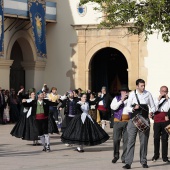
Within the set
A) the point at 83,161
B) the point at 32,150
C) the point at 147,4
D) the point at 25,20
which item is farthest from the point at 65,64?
the point at 83,161

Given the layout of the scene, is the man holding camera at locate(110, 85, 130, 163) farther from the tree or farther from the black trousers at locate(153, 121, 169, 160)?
the tree

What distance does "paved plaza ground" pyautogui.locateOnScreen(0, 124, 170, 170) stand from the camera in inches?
553

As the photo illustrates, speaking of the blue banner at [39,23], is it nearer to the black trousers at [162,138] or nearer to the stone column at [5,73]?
the stone column at [5,73]

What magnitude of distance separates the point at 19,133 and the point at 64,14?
40.5ft

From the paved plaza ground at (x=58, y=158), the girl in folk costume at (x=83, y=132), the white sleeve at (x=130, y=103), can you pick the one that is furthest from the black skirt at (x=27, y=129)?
the white sleeve at (x=130, y=103)

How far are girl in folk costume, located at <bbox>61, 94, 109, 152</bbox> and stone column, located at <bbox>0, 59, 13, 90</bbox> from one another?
34.4ft

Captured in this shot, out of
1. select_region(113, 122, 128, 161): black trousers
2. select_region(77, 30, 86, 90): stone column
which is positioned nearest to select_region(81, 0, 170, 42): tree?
select_region(113, 122, 128, 161): black trousers

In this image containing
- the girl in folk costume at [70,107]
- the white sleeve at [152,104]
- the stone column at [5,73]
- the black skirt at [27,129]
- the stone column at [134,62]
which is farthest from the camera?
the stone column at [134,62]

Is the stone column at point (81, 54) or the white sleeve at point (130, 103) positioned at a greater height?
the stone column at point (81, 54)

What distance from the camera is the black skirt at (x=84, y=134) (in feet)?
55.6

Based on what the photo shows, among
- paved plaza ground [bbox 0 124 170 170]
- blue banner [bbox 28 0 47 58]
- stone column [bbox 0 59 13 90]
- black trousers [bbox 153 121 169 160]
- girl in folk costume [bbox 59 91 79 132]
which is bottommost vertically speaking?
paved plaza ground [bbox 0 124 170 170]

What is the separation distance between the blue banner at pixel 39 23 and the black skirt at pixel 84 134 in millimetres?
11711

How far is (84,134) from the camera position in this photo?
17.0 meters

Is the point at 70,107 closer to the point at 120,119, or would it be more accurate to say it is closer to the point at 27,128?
the point at 27,128
